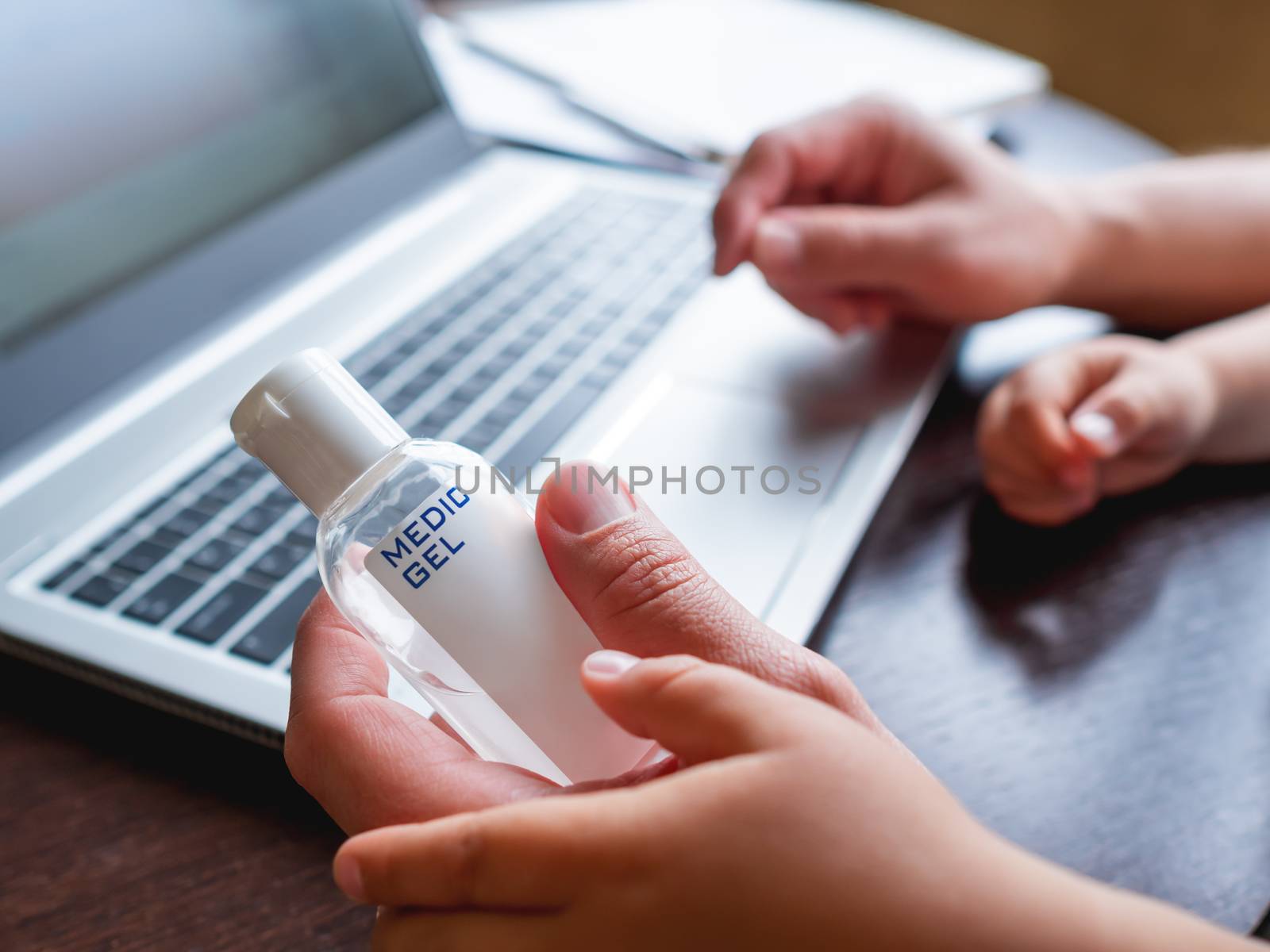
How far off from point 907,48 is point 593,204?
38 centimetres

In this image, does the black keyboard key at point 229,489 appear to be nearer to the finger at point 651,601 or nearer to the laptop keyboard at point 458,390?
the laptop keyboard at point 458,390

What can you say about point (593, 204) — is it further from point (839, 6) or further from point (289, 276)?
point (839, 6)

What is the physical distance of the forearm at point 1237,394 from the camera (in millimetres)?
479

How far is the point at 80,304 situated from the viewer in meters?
0.48

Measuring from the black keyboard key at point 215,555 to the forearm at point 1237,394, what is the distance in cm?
47

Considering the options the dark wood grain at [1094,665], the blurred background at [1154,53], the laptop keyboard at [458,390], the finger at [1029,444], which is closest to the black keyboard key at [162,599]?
the laptop keyboard at [458,390]

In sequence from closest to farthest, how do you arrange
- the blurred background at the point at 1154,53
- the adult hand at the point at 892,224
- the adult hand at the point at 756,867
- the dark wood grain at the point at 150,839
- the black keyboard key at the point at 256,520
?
A: the adult hand at the point at 756,867
the dark wood grain at the point at 150,839
the black keyboard key at the point at 256,520
the adult hand at the point at 892,224
the blurred background at the point at 1154,53

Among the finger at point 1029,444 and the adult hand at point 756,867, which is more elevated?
the adult hand at point 756,867

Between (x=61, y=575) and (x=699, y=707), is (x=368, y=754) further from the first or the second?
(x=61, y=575)

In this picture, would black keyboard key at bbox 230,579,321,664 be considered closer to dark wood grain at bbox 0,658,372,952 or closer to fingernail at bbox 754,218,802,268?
dark wood grain at bbox 0,658,372,952

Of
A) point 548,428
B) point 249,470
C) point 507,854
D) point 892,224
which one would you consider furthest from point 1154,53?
point 507,854

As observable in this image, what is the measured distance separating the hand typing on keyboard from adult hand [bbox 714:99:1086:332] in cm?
33

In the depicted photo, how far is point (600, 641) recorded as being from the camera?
0.26 m

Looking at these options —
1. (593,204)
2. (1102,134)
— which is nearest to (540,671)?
(593,204)
